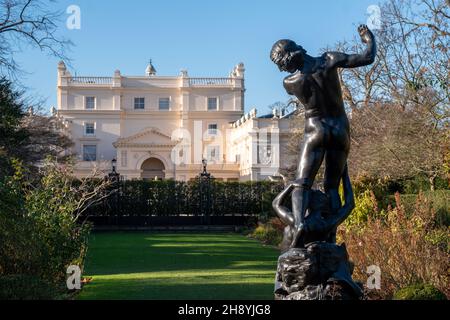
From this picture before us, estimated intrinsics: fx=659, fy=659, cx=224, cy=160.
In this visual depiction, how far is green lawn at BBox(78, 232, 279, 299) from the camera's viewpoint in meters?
11.5

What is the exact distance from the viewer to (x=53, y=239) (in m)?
12.3

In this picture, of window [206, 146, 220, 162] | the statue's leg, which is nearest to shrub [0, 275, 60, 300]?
the statue's leg

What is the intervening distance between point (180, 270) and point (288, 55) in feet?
27.3

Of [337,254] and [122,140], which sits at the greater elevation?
[122,140]

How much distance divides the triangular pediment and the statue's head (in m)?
53.3

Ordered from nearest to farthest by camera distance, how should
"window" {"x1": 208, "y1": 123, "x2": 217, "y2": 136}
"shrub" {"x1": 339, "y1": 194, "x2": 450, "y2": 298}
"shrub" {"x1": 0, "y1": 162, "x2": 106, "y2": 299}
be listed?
1. "shrub" {"x1": 0, "y1": 162, "x2": 106, "y2": 299}
2. "shrub" {"x1": 339, "y1": 194, "x2": 450, "y2": 298}
3. "window" {"x1": 208, "y1": 123, "x2": 217, "y2": 136}

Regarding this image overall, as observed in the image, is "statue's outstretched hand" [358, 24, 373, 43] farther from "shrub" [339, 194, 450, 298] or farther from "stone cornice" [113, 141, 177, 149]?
"stone cornice" [113, 141, 177, 149]

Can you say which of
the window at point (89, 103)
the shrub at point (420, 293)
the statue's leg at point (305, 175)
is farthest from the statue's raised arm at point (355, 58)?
the window at point (89, 103)

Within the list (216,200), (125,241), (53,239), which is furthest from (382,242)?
(216,200)

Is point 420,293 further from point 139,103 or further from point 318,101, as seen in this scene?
point 139,103

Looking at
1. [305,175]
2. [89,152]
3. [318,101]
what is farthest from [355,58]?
[89,152]

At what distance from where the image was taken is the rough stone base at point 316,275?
7.50 metres
